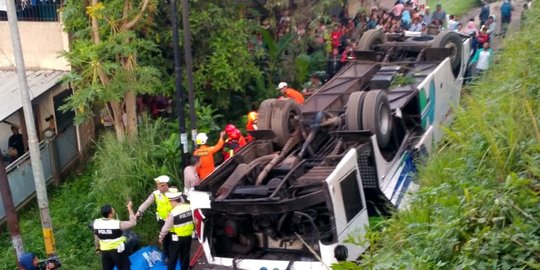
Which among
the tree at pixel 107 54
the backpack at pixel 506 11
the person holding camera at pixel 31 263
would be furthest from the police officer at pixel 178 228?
the backpack at pixel 506 11

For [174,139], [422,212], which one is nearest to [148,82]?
[174,139]

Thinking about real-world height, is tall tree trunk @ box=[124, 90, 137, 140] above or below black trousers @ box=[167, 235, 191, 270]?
above

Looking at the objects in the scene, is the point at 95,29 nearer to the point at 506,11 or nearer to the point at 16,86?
the point at 16,86

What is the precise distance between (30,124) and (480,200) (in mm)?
6229

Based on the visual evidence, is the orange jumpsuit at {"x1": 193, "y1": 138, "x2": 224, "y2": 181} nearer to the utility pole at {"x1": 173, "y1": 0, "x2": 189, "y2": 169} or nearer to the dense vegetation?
the utility pole at {"x1": 173, "y1": 0, "x2": 189, "y2": 169}

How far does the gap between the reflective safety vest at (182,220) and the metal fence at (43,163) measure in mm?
3764

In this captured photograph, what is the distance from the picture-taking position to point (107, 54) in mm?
11109

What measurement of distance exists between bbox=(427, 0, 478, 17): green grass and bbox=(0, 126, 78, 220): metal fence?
1485 centimetres

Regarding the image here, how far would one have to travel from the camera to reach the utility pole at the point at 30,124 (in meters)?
8.95

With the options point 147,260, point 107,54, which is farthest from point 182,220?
point 107,54

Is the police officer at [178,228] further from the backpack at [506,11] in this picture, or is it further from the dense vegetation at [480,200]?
the backpack at [506,11]

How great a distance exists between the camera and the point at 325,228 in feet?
24.9

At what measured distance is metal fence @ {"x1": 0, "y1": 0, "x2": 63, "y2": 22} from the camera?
13.4 metres

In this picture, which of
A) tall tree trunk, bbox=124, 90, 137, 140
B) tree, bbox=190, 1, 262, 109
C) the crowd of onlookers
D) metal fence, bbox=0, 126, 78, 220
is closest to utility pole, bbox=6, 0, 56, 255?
metal fence, bbox=0, 126, 78, 220
